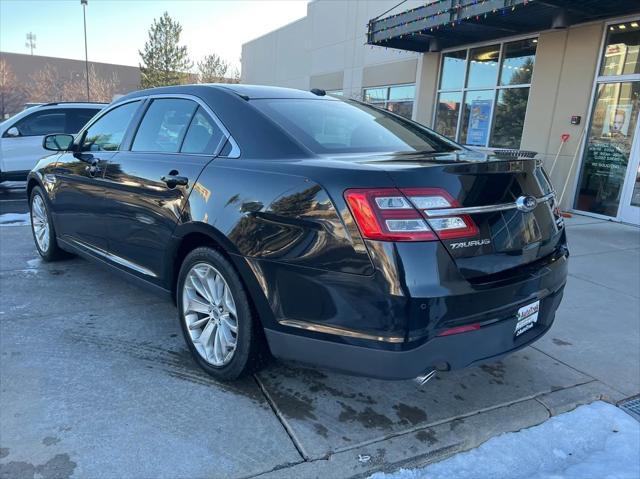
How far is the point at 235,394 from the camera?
8.84 ft

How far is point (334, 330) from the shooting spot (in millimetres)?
2164

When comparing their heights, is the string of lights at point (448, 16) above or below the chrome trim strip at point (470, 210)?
above

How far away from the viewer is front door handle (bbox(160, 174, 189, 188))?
287cm

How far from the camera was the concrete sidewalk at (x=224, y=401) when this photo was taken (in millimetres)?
2204

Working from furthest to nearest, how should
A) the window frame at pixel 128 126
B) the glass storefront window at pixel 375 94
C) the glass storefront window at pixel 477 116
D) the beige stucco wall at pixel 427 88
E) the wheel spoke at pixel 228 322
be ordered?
the glass storefront window at pixel 375 94 < the beige stucco wall at pixel 427 88 < the glass storefront window at pixel 477 116 < the window frame at pixel 128 126 < the wheel spoke at pixel 228 322

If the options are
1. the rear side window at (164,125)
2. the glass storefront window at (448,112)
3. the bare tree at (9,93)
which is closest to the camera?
the rear side window at (164,125)

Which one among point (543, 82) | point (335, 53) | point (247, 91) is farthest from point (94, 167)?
point (335, 53)

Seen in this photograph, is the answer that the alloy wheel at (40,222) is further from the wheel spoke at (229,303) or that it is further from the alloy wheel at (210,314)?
the wheel spoke at (229,303)

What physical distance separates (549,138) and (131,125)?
822 cm

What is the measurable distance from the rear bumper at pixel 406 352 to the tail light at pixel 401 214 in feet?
1.49

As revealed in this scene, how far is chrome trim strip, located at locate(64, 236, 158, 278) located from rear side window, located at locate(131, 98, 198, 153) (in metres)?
0.79

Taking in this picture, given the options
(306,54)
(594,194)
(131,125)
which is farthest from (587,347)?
(306,54)

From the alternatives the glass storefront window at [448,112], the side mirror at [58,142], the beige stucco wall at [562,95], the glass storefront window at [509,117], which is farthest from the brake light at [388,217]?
the glass storefront window at [448,112]

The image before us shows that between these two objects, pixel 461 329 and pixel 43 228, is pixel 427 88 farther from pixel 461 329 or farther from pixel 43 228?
pixel 461 329
